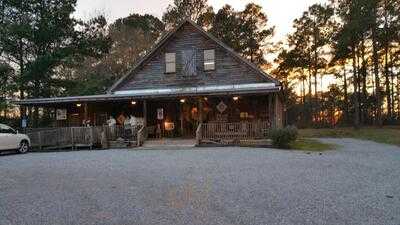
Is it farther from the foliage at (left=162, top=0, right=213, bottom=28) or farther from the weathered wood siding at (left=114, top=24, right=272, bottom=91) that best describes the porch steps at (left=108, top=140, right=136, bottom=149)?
the foliage at (left=162, top=0, right=213, bottom=28)

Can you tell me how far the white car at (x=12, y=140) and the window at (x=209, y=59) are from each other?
1155cm

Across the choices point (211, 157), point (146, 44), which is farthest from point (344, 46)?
point (211, 157)

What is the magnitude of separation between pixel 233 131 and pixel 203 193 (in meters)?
13.7

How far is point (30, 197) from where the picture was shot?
27.2 feet

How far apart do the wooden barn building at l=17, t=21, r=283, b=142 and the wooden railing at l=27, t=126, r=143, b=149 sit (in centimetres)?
207

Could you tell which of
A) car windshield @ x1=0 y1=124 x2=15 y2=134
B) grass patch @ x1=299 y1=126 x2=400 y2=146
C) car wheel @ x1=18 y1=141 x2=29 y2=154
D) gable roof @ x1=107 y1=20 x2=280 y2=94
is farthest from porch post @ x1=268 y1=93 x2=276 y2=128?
car windshield @ x1=0 y1=124 x2=15 y2=134

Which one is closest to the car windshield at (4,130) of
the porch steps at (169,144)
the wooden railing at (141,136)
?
the wooden railing at (141,136)

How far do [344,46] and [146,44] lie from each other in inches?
852

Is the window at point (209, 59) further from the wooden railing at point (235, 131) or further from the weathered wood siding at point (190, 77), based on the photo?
the wooden railing at point (235, 131)

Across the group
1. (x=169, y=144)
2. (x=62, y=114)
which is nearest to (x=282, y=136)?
(x=169, y=144)

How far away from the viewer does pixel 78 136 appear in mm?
22391

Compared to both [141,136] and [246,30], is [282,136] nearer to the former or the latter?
[141,136]

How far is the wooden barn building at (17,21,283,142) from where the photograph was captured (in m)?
25.0

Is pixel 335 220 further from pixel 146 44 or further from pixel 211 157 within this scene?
pixel 146 44
